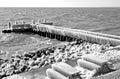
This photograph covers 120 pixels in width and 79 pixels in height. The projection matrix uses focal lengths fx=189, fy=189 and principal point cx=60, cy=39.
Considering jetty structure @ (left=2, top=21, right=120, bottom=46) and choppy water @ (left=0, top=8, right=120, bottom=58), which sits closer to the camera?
jetty structure @ (left=2, top=21, right=120, bottom=46)

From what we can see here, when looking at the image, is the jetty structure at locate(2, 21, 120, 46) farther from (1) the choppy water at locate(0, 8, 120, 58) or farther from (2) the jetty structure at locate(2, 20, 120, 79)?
(1) the choppy water at locate(0, 8, 120, 58)

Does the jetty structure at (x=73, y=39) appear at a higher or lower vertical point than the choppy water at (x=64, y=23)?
higher

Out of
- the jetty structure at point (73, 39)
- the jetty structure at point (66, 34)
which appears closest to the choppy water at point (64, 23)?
the jetty structure at point (66, 34)

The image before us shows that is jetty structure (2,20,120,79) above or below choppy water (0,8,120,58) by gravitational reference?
above

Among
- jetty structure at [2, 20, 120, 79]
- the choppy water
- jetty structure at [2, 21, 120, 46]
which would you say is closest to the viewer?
jetty structure at [2, 20, 120, 79]

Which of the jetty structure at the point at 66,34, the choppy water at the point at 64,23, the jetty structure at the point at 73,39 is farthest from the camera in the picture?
the choppy water at the point at 64,23

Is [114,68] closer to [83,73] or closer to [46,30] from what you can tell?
[83,73]

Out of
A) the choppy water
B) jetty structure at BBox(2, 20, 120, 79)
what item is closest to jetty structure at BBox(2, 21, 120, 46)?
jetty structure at BBox(2, 20, 120, 79)

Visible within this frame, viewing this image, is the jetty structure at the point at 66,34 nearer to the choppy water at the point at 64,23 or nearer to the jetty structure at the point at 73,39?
the jetty structure at the point at 73,39

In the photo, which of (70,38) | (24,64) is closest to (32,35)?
(70,38)
